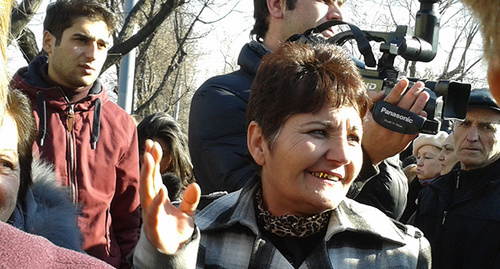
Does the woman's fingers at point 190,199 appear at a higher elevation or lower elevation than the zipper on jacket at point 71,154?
higher

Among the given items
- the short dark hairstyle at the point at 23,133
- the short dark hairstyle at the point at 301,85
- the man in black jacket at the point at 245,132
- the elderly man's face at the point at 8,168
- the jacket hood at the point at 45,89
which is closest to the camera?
the elderly man's face at the point at 8,168

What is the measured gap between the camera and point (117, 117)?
403cm

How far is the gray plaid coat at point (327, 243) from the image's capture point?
7.53 feet

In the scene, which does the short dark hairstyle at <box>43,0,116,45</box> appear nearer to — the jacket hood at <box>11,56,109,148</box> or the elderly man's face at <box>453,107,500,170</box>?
the jacket hood at <box>11,56,109,148</box>

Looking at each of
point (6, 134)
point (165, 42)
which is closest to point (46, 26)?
point (6, 134)

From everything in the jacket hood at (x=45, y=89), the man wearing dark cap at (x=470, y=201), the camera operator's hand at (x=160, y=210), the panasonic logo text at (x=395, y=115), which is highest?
the panasonic logo text at (x=395, y=115)

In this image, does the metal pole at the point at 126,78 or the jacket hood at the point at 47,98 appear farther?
the metal pole at the point at 126,78

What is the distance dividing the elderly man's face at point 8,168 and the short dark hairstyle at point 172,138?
127 inches

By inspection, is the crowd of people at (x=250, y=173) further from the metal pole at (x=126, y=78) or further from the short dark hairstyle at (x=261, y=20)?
the metal pole at (x=126, y=78)

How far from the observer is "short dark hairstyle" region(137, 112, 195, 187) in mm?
5543

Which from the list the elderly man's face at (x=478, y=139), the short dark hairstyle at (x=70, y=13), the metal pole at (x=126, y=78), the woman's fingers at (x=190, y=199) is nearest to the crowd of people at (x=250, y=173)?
the woman's fingers at (x=190, y=199)

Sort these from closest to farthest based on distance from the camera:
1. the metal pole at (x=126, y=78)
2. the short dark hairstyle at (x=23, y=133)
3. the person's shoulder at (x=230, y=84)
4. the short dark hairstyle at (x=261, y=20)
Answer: the short dark hairstyle at (x=23, y=133) < the person's shoulder at (x=230, y=84) < the short dark hairstyle at (x=261, y=20) < the metal pole at (x=126, y=78)

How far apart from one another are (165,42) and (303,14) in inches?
598

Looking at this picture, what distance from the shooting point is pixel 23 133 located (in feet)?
7.55
